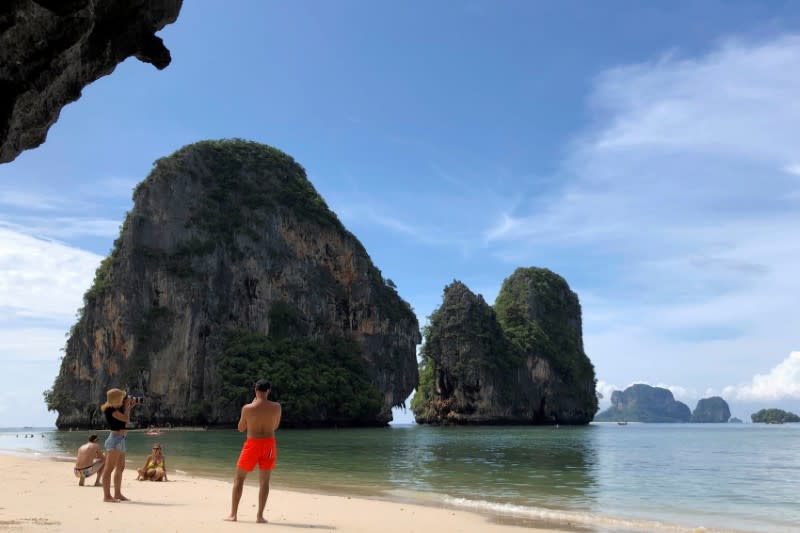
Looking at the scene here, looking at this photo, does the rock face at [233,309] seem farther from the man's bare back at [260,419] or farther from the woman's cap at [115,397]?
the man's bare back at [260,419]

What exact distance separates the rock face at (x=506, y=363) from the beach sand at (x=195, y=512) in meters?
90.8

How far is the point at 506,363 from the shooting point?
10700cm

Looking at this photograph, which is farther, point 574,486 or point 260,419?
point 574,486

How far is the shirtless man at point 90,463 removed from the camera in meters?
12.0

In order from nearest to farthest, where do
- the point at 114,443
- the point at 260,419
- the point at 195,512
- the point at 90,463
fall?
1. the point at 260,419
2. the point at 195,512
3. the point at 114,443
4. the point at 90,463

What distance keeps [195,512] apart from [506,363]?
10144 cm

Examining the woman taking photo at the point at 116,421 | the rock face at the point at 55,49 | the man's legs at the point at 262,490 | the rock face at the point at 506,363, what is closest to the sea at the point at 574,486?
the man's legs at the point at 262,490

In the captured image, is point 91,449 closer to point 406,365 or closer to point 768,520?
point 768,520

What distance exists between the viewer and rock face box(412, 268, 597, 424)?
101 m

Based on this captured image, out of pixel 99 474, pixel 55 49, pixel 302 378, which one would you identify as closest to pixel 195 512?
pixel 99 474

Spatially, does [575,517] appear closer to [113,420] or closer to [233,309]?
[113,420]

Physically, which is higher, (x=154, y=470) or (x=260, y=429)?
(x=260, y=429)

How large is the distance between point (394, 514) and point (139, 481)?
6704mm

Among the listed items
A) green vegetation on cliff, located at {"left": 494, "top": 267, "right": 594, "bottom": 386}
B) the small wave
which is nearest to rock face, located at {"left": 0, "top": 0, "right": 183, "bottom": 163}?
the small wave
